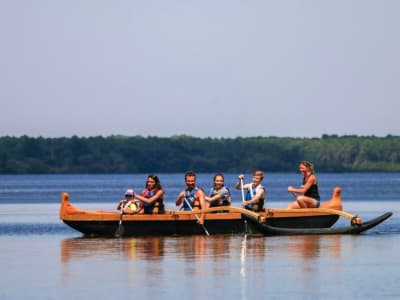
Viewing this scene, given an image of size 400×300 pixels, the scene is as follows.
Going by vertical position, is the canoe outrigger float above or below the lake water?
above

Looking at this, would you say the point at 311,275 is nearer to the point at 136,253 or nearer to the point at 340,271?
the point at 340,271

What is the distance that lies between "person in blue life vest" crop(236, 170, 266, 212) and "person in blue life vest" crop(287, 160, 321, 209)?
82 centimetres

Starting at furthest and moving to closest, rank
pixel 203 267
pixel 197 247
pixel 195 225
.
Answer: pixel 195 225 → pixel 197 247 → pixel 203 267

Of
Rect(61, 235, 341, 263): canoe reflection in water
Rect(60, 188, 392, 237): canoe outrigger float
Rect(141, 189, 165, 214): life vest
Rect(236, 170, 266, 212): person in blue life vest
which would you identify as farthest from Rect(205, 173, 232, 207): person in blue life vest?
Rect(141, 189, 165, 214): life vest

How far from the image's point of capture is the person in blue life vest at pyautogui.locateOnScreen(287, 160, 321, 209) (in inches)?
1293

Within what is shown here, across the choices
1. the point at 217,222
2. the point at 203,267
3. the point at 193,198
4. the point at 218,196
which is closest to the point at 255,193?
the point at 218,196

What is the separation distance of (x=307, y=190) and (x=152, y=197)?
3.83m

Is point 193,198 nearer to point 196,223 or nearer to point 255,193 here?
point 196,223

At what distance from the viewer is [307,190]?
33.0 m

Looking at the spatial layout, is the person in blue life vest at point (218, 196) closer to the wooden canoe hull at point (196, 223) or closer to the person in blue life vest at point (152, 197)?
the wooden canoe hull at point (196, 223)

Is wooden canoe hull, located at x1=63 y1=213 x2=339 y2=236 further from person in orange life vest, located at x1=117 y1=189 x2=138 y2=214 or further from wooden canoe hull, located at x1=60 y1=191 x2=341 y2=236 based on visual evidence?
person in orange life vest, located at x1=117 y1=189 x2=138 y2=214

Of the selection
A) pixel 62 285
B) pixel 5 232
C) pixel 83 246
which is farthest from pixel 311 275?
pixel 5 232

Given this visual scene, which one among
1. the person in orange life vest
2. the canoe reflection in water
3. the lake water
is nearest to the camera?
the lake water

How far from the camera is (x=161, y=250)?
28.4 metres
